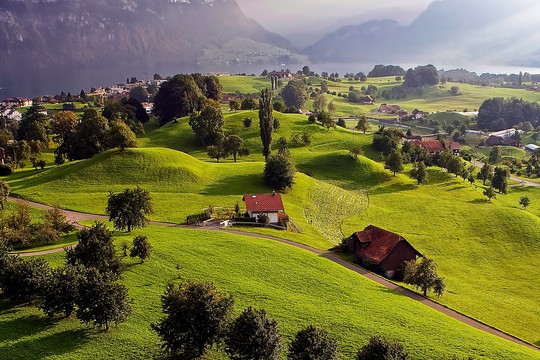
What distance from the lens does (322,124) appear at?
6019 inches

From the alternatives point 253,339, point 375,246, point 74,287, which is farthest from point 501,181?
point 74,287

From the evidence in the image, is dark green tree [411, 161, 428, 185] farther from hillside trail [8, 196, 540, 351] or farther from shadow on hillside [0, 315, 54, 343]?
shadow on hillside [0, 315, 54, 343]

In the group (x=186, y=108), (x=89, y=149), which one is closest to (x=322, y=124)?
(x=186, y=108)

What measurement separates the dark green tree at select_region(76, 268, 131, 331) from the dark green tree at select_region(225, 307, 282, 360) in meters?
9.45

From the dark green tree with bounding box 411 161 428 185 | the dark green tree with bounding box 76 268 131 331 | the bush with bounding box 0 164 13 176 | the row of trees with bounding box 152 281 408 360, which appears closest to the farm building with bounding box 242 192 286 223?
the dark green tree with bounding box 76 268 131 331

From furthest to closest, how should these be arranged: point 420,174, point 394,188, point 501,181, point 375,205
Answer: point 501,181 → point 420,174 → point 394,188 → point 375,205

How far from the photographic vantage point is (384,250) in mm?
60562

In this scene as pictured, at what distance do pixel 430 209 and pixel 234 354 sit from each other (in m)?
69.7

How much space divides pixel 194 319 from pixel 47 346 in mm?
11028

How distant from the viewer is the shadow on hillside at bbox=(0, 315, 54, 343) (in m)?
34.2

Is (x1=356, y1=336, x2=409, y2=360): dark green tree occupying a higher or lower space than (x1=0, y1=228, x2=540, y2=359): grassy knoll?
higher

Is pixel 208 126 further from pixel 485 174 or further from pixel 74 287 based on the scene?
pixel 74 287

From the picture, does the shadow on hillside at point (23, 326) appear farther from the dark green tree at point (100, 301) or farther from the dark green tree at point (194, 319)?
the dark green tree at point (194, 319)

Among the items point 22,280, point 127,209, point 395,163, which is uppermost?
point 127,209
